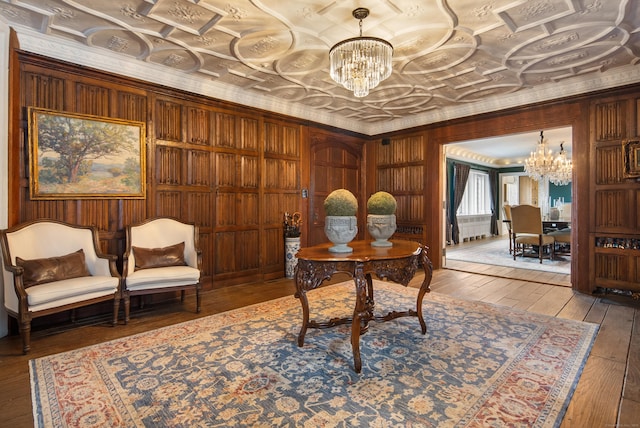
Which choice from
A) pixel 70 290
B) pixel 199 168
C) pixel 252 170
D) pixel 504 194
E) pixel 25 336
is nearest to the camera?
pixel 25 336

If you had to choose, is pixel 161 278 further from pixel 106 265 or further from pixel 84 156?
pixel 84 156

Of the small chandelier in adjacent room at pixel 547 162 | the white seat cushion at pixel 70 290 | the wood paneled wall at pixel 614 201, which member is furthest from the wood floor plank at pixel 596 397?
the small chandelier in adjacent room at pixel 547 162

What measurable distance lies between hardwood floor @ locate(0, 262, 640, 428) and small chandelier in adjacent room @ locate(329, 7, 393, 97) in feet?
9.20

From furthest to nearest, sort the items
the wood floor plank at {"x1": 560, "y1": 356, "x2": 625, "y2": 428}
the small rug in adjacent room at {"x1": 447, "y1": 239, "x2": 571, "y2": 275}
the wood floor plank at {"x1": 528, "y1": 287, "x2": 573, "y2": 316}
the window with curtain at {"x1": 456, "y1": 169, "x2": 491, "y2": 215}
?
the window with curtain at {"x1": 456, "y1": 169, "x2": 491, "y2": 215} → the small rug in adjacent room at {"x1": 447, "y1": 239, "x2": 571, "y2": 275} → the wood floor plank at {"x1": 528, "y1": 287, "x2": 573, "y2": 316} → the wood floor plank at {"x1": 560, "y1": 356, "x2": 625, "y2": 428}

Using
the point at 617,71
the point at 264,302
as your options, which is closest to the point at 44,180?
the point at 264,302

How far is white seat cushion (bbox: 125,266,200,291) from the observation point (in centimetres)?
333

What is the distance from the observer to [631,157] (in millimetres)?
4051

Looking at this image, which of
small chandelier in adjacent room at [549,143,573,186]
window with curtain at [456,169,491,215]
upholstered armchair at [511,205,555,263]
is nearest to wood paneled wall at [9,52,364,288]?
upholstered armchair at [511,205,555,263]

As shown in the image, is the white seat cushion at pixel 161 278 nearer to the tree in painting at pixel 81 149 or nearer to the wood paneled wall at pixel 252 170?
the wood paneled wall at pixel 252 170

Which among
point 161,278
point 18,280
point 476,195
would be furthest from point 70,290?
point 476,195

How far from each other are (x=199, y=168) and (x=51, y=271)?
208 cm

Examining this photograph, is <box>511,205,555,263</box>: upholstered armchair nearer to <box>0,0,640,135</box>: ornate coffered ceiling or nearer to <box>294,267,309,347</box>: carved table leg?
<box>0,0,640,135</box>: ornate coffered ceiling

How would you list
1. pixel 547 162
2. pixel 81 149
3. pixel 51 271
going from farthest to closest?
pixel 547 162, pixel 81 149, pixel 51 271

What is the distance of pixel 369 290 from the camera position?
10.9 ft
